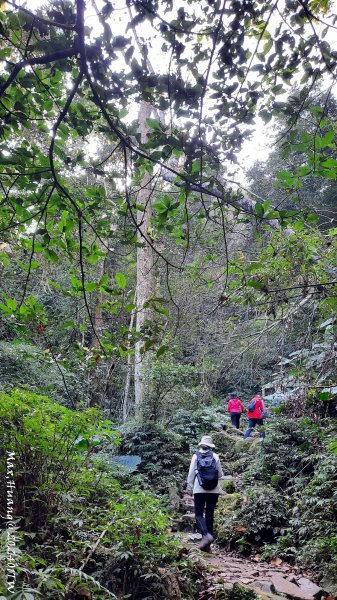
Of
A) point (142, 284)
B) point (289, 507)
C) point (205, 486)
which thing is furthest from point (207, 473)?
point (142, 284)

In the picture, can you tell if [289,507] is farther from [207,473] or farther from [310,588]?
[310,588]

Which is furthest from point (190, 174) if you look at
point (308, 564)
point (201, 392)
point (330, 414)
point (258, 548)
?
point (201, 392)

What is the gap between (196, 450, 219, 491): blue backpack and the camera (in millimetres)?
6164

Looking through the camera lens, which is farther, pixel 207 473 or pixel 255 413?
pixel 255 413

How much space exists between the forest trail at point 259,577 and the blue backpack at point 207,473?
2.43 ft

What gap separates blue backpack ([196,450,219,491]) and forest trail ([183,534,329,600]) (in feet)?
2.43

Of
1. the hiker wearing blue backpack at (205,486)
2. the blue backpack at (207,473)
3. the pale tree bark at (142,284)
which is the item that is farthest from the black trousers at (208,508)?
the pale tree bark at (142,284)

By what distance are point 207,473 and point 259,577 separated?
142 cm

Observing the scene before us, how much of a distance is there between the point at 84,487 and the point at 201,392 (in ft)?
39.1

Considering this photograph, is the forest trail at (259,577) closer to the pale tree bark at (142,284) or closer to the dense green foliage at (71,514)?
the dense green foliage at (71,514)

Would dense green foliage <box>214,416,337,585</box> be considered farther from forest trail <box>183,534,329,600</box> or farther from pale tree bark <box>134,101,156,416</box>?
pale tree bark <box>134,101,156,416</box>

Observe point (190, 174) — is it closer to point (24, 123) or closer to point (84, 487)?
point (24, 123)

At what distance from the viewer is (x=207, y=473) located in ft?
20.3

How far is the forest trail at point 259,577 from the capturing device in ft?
14.3
